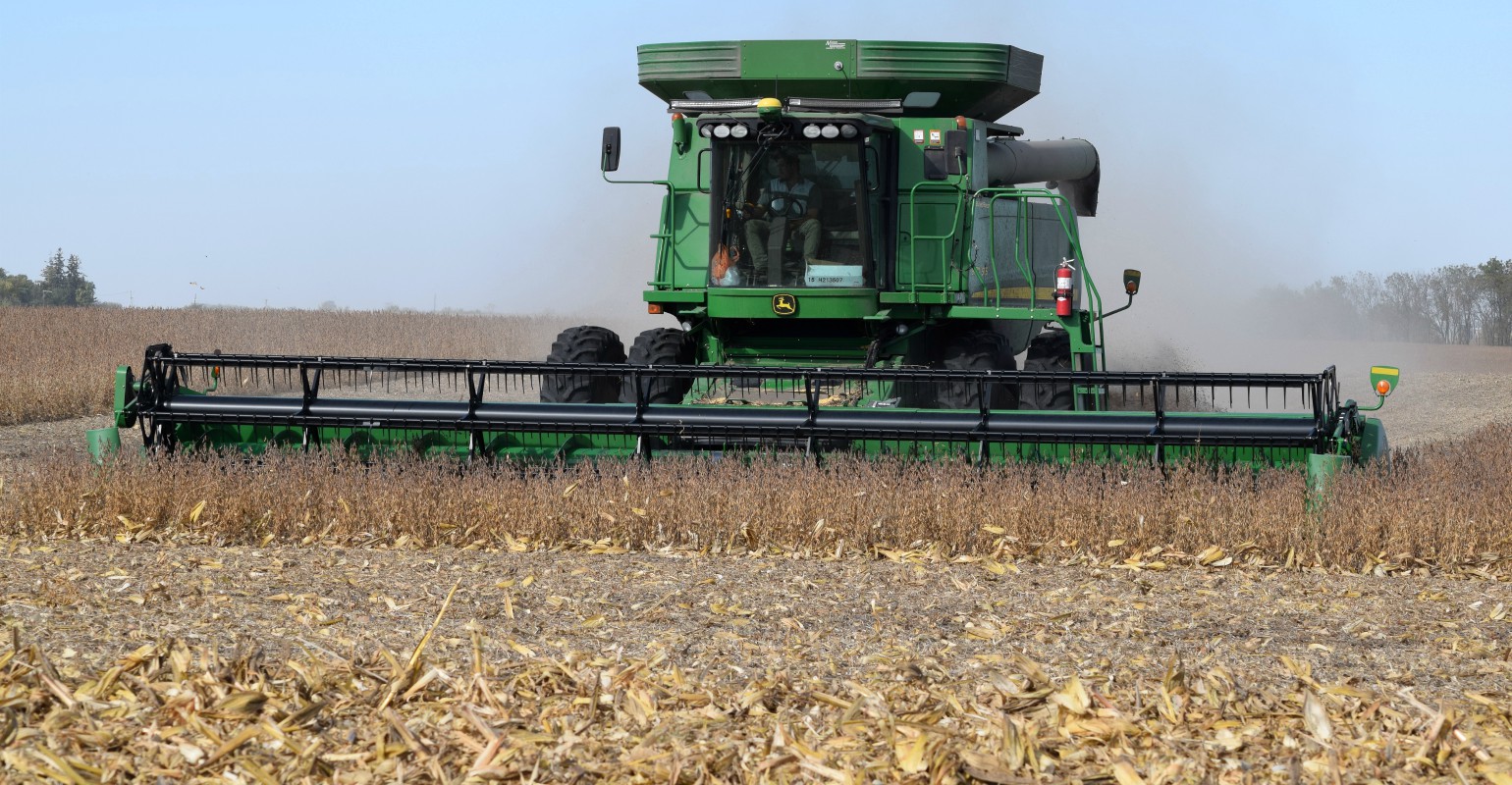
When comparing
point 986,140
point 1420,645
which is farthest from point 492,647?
point 986,140

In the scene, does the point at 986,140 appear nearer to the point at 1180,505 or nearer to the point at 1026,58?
the point at 1026,58

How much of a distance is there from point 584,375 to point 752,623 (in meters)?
3.47

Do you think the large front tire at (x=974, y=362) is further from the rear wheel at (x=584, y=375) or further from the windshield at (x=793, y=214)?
the rear wheel at (x=584, y=375)

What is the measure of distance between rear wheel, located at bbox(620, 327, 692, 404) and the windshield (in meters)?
0.53

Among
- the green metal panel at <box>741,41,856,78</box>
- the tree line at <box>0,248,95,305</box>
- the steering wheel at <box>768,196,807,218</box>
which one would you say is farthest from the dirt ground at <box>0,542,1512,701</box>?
the tree line at <box>0,248,95,305</box>

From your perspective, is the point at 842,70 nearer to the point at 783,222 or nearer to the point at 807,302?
the point at 783,222

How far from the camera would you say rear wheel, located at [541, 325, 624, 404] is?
28.5 feet

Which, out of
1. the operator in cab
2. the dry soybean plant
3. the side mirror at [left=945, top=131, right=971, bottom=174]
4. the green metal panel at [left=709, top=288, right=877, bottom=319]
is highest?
the side mirror at [left=945, top=131, right=971, bottom=174]

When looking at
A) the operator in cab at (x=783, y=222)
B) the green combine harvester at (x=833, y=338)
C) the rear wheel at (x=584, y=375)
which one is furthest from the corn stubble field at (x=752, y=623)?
the operator in cab at (x=783, y=222)

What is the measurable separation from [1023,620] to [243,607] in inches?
111

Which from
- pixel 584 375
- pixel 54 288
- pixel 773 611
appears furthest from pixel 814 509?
pixel 54 288

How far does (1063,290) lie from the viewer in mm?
9062

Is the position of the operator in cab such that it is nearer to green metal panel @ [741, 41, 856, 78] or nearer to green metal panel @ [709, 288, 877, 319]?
green metal panel @ [709, 288, 877, 319]

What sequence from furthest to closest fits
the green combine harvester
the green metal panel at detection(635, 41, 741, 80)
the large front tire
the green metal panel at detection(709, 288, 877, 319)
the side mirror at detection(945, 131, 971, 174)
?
the green metal panel at detection(635, 41, 741, 80) → the side mirror at detection(945, 131, 971, 174) → the green metal panel at detection(709, 288, 877, 319) → the large front tire → the green combine harvester
